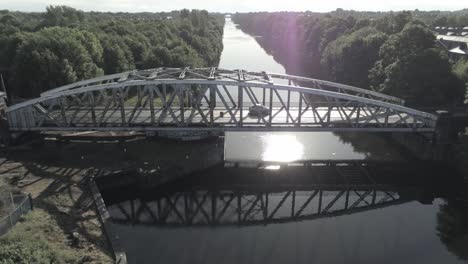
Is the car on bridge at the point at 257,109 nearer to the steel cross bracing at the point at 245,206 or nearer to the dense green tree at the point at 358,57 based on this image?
the steel cross bracing at the point at 245,206

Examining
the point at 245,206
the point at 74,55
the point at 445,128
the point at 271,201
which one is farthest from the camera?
the point at 74,55

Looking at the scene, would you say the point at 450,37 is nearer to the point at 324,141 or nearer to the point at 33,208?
the point at 324,141

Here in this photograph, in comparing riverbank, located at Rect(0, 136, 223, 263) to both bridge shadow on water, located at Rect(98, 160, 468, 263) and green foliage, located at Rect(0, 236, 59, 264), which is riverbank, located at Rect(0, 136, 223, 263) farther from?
bridge shadow on water, located at Rect(98, 160, 468, 263)

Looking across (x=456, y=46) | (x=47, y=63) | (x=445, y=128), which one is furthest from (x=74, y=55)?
(x=456, y=46)

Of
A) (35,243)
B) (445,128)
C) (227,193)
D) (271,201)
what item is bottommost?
(271,201)

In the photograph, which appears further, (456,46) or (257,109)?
(456,46)

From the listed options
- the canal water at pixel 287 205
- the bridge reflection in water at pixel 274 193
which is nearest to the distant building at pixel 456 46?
the canal water at pixel 287 205

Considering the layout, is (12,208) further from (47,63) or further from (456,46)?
(456,46)
